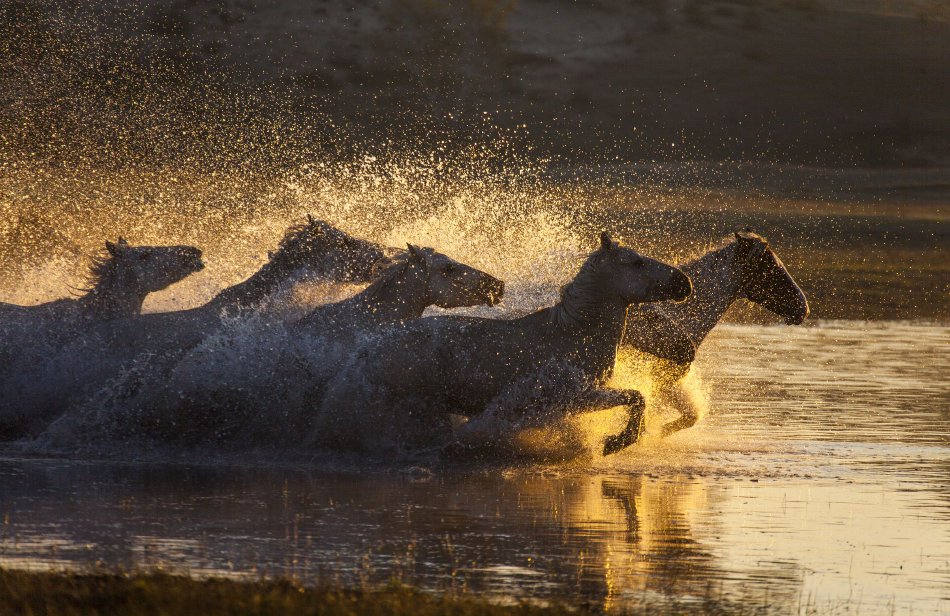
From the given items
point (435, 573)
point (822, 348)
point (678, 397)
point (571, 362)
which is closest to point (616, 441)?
point (571, 362)

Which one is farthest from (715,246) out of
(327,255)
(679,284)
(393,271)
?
(327,255)

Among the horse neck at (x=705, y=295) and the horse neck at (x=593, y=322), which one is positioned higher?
the horse neck at (x=705, y=295)

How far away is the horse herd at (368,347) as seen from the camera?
14.1 metres

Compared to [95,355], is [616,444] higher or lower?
lower

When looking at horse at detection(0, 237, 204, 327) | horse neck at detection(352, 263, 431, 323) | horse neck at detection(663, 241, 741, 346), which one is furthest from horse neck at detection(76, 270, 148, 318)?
horse neck at detection(663, 241, 741, 346)

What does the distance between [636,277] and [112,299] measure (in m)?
5.47

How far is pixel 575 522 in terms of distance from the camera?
11.1 meters

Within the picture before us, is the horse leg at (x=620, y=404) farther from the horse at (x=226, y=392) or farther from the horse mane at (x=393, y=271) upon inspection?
the horse mane at (x=393, y=271)

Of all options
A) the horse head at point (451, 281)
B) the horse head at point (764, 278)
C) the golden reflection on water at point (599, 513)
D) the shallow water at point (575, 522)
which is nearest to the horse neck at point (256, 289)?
the golden reflection on water at point (599, 513)

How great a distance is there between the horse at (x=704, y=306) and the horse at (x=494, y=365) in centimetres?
112

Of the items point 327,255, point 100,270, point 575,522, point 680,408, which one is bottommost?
point 575,522

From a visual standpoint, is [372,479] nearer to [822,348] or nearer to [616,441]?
[616,441]

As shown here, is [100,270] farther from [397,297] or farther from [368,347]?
[368,347]

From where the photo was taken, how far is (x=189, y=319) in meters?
15.9
